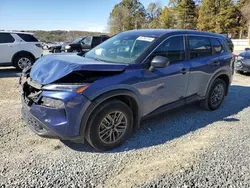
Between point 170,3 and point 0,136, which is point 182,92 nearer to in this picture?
point 0,136

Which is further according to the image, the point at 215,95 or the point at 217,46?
the point at 215,95

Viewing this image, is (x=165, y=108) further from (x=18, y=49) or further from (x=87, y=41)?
(x=87, y=41)

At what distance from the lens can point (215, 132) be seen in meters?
3.73

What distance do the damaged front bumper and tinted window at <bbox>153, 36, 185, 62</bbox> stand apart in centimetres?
149

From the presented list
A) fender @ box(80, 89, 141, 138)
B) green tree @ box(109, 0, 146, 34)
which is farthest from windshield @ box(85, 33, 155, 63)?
green tree @ box(109, 0, 146, 34)

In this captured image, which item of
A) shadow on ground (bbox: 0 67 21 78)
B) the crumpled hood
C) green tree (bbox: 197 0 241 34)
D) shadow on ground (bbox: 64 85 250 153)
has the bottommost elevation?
shadow on ground (bbox: 64 85 250 153)

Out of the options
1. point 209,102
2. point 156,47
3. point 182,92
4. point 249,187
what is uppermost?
point 156,47

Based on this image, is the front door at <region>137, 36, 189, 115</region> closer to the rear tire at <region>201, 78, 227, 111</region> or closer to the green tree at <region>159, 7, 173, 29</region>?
the rear tire at <region>201, 78, 227, 111</region>

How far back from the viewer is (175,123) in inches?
159

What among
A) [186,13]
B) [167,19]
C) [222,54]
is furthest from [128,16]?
[222,54]

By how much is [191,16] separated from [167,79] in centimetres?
5894

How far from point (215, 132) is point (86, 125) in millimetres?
2244

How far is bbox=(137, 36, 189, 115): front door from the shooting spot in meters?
3.31

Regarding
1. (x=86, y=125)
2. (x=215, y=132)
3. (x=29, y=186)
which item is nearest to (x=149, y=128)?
(x=215, y=132)
